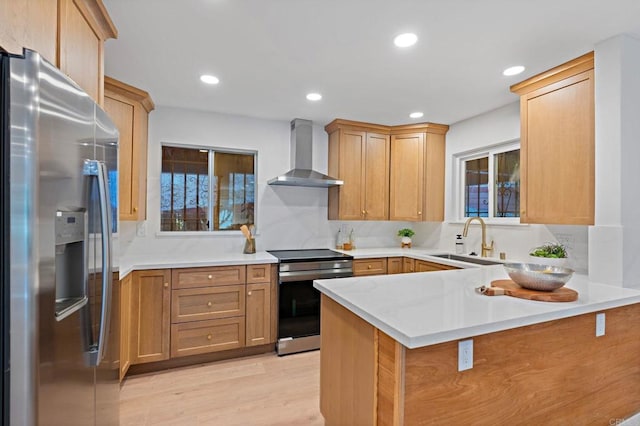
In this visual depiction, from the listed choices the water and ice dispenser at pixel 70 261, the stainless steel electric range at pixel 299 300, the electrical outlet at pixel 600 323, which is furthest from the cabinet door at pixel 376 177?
the water and ice dispenser at pixel 70 261

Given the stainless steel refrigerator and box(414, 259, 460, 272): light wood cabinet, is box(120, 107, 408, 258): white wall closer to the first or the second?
box(414, 259, 460, 272): light wood cabinet

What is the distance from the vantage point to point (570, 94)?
232cm

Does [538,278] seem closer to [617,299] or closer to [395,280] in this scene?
[617,299]

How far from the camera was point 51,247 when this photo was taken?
3.15 ft

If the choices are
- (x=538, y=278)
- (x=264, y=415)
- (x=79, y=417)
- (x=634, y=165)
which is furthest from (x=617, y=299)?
(x=79, y=417)

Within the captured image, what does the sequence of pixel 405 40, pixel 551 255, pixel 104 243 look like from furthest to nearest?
pixel 551 255 < pixel 405 40 < pixel 104 243

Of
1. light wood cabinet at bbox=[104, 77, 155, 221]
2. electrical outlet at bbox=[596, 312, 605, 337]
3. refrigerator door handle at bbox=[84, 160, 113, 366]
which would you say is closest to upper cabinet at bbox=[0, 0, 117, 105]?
refrigerator door handle at bbox=[84, 160, 113, 366]

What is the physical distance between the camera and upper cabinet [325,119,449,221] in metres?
3.88

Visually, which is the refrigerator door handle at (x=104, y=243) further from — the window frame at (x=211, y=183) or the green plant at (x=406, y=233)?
the green plant at (x=406, y=233)

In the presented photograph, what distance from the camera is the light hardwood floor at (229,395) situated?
2135 mm

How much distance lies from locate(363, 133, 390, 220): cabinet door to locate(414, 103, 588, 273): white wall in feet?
2.55

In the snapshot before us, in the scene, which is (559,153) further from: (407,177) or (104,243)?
(104,243)

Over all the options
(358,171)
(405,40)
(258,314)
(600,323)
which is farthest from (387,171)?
(600,323)

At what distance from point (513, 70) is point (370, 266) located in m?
2.26
